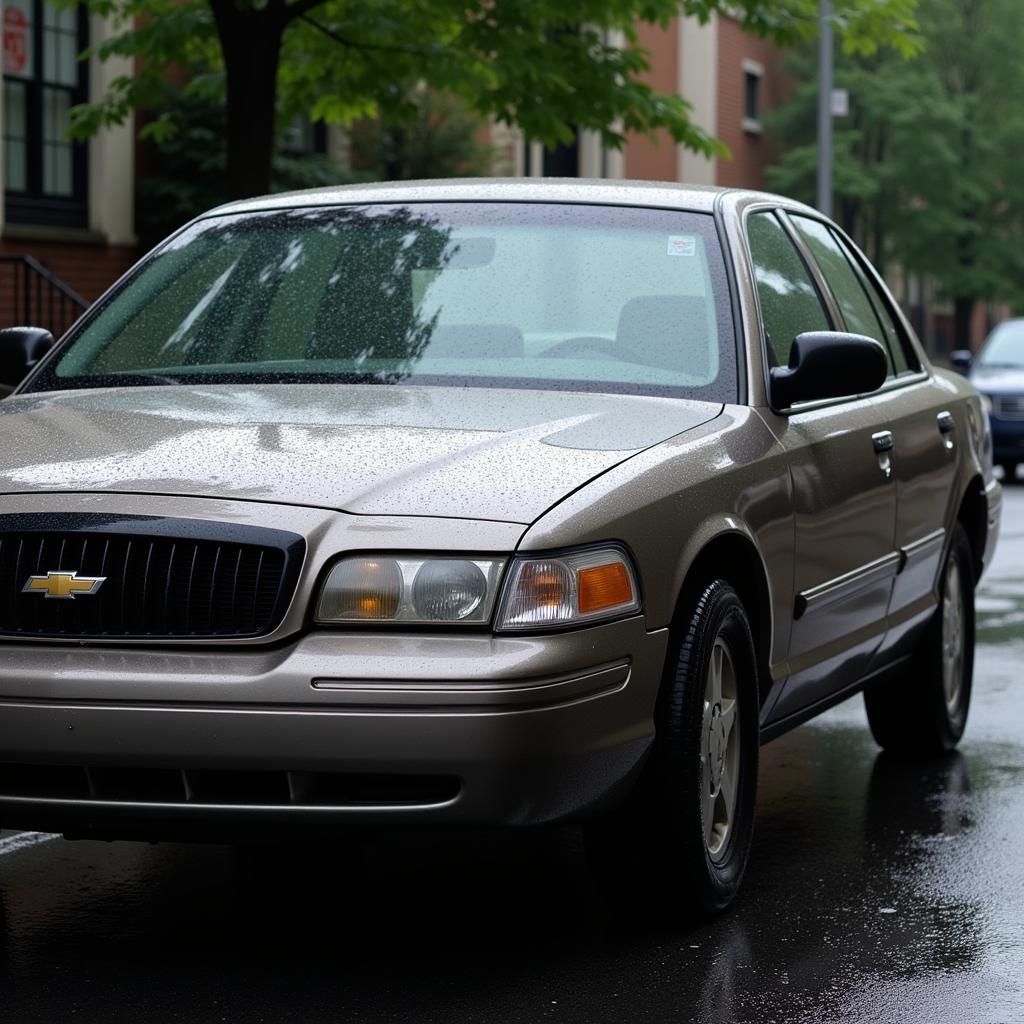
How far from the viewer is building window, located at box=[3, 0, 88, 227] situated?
1945 centimetres

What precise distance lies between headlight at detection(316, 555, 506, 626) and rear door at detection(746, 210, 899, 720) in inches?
57.0

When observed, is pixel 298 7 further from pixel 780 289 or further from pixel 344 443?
pixel 344 443

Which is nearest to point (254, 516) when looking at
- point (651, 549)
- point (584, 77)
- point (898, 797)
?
point (651, 549)

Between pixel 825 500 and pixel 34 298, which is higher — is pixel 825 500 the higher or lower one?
the lower one

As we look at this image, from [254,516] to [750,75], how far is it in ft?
117

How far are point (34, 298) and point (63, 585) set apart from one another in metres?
14.9

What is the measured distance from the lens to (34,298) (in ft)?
62.2

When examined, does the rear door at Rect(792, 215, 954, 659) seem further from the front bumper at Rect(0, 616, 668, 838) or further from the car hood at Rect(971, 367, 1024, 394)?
the car hood at Rect(971, 367, 1024, 394)

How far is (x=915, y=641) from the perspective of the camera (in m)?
7.14

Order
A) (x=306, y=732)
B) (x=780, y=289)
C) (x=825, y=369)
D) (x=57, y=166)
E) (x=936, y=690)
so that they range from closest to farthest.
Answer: (x=306, y=732) < (x=825, y=369) < (x=780, y=289) < (x=936, y=690) < (x=57, y=166)

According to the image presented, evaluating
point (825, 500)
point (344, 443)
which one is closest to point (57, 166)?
point (825, 500)

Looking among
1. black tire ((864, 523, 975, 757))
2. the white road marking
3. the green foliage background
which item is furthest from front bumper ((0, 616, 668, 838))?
the green foliage background

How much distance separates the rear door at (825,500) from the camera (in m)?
5.76

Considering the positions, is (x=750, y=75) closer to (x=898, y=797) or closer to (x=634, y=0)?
(x=634, y=0)
